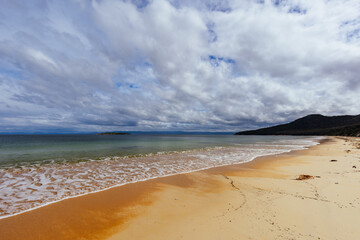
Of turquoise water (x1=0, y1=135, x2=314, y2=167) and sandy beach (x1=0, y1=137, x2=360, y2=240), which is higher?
turquoise water (x1=0, y1=135, x2=314, y2=167)

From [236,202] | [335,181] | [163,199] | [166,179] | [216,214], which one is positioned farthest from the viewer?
[166,179]

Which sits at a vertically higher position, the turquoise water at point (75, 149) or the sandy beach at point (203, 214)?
the turquoise water at point (75, 149)

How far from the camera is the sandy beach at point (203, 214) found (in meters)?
5.00

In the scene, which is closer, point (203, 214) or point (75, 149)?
point (203, 214)

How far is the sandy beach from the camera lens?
5004 millimetres

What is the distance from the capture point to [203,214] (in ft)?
20.5

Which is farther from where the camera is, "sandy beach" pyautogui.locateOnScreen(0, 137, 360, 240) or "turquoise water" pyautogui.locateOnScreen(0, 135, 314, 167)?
"turquoise water" pyautogui.locateOnScreen(0, 135, 314, 167)

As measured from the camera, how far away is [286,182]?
10.1m

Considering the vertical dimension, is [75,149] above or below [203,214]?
above

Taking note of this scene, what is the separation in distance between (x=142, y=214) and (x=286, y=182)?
8822mm

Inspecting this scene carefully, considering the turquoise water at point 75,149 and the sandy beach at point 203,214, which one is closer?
the sandy beach at point 203,214

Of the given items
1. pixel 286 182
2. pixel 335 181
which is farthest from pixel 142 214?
pixel 335 181

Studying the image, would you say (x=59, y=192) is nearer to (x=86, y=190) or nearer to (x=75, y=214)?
(x=86, y=190)

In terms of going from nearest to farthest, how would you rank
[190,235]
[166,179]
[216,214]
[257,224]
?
1. [190,235]
2. [257,224]
3. [216,214]
4. [166,179]
